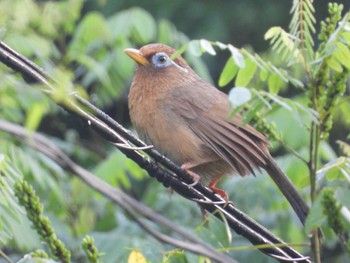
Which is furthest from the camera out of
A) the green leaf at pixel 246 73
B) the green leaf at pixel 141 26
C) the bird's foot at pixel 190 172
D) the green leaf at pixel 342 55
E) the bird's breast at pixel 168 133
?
the green leaf at pixel 141 26

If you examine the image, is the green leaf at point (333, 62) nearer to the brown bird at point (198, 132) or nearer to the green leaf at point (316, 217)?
the green leaf at point (316, 217)

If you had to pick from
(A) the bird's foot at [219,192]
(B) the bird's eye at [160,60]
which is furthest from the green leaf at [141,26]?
(A) the bird's foot at [219,192]

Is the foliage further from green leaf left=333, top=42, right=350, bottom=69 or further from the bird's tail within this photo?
green leaf left=333, top=42, right=350, bottom=69

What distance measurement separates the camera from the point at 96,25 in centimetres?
771

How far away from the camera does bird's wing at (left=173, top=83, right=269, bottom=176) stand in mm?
4953

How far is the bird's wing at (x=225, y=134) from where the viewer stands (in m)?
4.95

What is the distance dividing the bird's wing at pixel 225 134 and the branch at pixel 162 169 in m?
0.41

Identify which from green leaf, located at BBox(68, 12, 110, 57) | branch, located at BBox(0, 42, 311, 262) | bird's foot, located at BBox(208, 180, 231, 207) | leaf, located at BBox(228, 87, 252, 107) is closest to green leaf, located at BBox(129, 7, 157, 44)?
green leaf, located at BBox(68, 12, 110, 57)

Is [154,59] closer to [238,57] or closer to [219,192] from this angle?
[219,192]

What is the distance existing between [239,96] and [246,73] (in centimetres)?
68

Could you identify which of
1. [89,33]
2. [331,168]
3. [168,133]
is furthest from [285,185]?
[89,33]

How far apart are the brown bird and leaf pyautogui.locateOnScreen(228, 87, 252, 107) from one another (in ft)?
5.27

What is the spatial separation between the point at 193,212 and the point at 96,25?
1.71 m

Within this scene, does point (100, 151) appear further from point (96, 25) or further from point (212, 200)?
point (212, 200)
